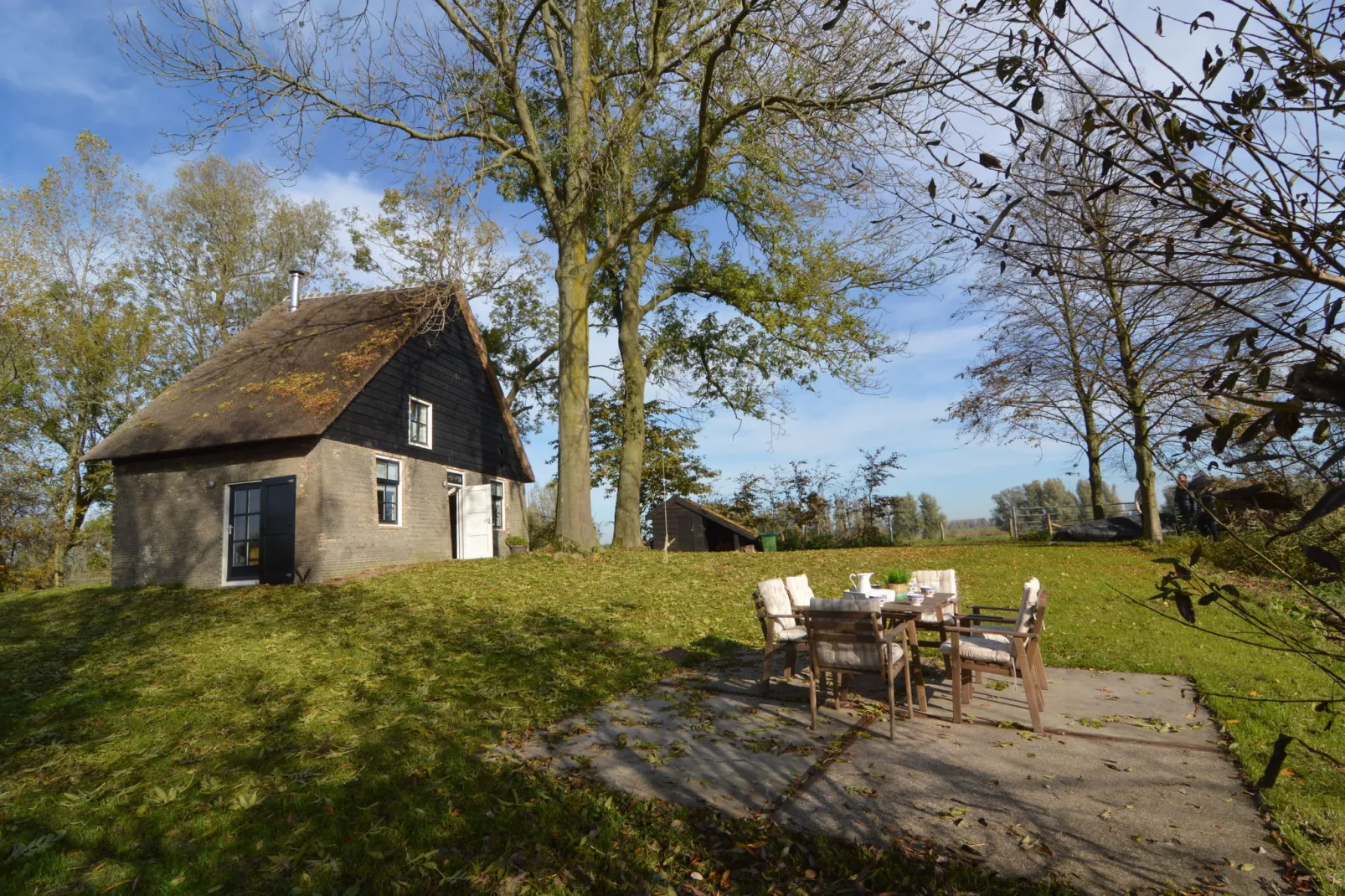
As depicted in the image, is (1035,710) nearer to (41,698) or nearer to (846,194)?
(846,194)

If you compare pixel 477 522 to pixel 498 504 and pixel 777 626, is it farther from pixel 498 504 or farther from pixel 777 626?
pixel 777 626

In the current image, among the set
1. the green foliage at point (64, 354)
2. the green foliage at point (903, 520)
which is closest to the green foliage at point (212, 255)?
the green foliage at point (64, 354)

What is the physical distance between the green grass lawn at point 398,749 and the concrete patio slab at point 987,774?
0.24m

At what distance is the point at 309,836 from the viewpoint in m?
3.76

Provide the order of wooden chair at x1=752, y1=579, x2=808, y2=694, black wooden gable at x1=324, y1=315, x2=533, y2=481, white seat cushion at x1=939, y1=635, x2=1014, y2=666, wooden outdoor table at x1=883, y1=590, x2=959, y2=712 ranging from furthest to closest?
black wooden gable at x1=324, y1=315, x2=533, y2=481 < wooden chair at x1=752, y1=579, x2=808, y2=694 < wooden outdoor table at x1=883, y1=590, x2=959, y2=712 < white seat cushion at x1=939, y1=635, x2=1014, y2=666

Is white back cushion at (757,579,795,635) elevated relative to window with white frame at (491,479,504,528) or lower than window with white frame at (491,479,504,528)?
lower

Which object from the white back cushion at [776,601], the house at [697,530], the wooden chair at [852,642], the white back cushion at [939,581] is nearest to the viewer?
the wooden chair at [852,642]

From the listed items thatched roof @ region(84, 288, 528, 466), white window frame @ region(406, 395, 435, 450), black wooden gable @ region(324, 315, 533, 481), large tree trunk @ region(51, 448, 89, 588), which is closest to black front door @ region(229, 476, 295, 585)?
thatched roof @ region(84, 288, 528, 466)

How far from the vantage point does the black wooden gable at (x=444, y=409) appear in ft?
51.8

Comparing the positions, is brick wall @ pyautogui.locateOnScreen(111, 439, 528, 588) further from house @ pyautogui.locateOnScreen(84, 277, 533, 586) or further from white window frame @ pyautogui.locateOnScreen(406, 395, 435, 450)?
white window frame @ pyautogui.locateOnScreen(406, 395, 435, 450)

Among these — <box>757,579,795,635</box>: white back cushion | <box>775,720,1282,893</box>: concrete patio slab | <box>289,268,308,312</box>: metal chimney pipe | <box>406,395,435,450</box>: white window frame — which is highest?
<box>289,268,308,312</box>: metal chimney pipe

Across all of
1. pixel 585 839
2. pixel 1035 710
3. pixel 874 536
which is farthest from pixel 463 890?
pixel 874 536

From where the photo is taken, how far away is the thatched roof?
14742 mm

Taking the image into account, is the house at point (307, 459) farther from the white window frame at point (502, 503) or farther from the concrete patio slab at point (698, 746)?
the concrete patio slab at point (698, 746)
